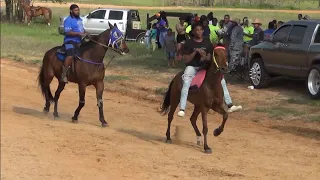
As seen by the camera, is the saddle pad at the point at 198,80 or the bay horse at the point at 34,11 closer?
the saddle pad at the point at 198,80

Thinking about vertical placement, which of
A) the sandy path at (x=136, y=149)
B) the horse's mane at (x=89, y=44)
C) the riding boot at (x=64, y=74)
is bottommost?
the sandy path at (x=136, y=149)

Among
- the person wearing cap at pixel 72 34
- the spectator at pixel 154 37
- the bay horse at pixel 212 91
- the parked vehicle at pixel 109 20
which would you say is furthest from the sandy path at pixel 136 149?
the parked vehicle at pixel 109 20

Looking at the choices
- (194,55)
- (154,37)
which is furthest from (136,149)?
(154,37)

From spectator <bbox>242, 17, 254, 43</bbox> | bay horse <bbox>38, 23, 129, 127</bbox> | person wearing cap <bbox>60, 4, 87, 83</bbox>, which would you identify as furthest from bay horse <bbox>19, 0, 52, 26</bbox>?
bay horse <bbox>38, 23, 129, 127</bbox>

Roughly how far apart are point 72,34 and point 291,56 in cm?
633

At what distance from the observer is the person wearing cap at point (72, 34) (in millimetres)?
13727

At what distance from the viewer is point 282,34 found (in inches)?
711

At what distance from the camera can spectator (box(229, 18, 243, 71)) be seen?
64.4 feet

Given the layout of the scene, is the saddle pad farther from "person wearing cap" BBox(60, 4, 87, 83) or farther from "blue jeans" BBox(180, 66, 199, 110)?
"person wearing cap" BBox(60, 4, 87, 83)

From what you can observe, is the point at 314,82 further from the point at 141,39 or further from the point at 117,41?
the point at 141,39

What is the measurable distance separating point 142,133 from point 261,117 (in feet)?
11.3

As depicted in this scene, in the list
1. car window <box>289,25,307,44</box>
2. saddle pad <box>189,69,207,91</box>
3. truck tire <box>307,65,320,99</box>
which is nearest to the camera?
saddle pad <box>189,69,207,91</box>

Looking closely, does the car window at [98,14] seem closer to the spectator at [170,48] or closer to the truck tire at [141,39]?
the truck tire at [141,39]

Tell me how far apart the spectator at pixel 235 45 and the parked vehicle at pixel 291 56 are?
58 centimetres
